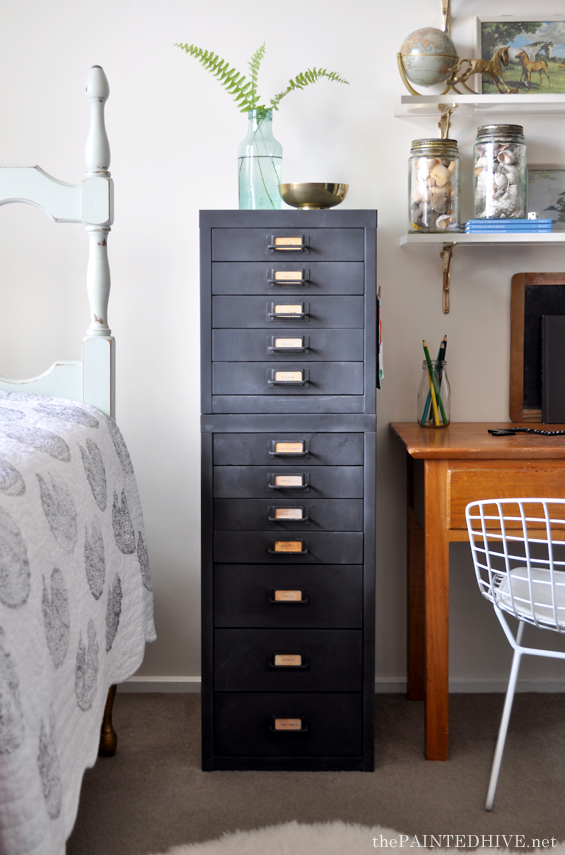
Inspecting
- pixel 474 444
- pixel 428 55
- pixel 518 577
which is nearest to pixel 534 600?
pixel 518 577

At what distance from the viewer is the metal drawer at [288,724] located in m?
1.83

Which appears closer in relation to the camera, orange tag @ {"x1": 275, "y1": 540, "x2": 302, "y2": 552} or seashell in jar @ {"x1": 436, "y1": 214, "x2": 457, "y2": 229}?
orange tag @ {"x1": 275, "y1": 540, "x2": 302, "y2": 552}

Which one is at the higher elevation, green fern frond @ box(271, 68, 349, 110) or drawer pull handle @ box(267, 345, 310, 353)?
green fern frond @ box(271, 68, 349, 110)

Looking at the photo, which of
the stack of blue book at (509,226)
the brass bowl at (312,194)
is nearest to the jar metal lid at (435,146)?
the stack of blue book at (509,226)

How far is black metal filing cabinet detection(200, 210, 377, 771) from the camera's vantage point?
1.75 m

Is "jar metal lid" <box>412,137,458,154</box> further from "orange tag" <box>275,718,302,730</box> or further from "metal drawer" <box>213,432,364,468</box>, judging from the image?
"orange tag" <box>275,718,302,730</box>

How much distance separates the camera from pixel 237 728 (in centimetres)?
184

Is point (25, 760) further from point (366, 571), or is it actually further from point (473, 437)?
point (473, 437)

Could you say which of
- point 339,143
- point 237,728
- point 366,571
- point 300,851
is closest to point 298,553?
point 366,571

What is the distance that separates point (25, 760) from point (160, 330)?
1.55m

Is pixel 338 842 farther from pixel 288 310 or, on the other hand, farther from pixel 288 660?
pixel 288 310

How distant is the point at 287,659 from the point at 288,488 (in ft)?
1.40

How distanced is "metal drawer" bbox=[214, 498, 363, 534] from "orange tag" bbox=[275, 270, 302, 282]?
53cm

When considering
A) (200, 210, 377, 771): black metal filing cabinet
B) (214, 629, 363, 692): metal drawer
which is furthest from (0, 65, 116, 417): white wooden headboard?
(214, 629, 363, 692): metal drawer
